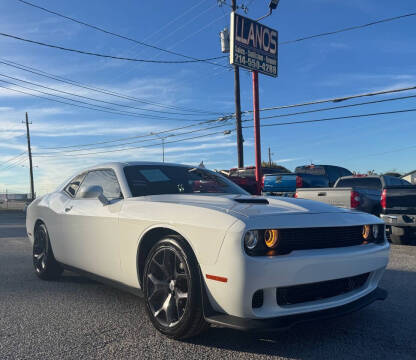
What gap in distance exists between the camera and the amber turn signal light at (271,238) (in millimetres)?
2742

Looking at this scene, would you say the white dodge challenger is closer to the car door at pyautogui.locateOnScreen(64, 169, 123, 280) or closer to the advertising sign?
the car door at pyautogui.locateOnScreen(64, 169, 123, 280)

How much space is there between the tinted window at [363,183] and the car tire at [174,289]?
9400 mm

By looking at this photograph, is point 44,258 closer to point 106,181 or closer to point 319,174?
point 106,181

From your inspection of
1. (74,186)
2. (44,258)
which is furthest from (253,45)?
(44,258)

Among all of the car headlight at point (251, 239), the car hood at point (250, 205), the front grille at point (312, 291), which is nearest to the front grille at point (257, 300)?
the front grille at point (312, 291)

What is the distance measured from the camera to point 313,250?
9.41 feet

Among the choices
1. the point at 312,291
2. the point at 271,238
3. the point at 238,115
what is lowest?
the point at 312,291

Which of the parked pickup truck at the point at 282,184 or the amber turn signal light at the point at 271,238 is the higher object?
the amber turn signal light at the point at 271,238

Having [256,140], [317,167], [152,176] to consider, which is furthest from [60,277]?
[256,140]

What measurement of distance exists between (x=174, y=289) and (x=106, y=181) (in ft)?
5.75

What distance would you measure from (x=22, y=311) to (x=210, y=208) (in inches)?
85.4

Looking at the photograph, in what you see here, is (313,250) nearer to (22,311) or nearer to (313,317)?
(313,317)

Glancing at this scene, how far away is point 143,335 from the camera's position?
3.14 m

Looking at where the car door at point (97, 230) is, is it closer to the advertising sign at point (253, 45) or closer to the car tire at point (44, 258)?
the car tire at point (44, 258)
